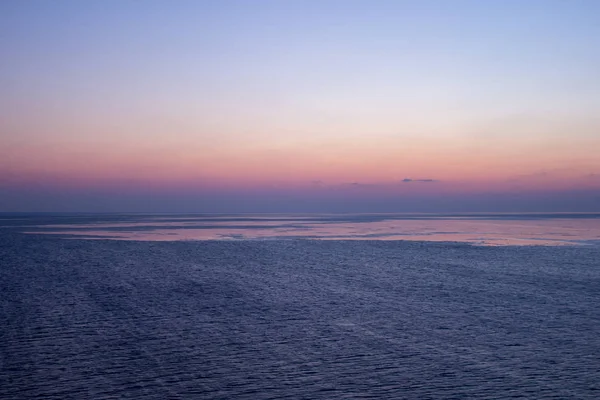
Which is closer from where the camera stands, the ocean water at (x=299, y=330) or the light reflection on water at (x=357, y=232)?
the ocean water at (x=299, y=330)

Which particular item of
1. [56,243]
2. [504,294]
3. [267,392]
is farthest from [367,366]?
[56,243]

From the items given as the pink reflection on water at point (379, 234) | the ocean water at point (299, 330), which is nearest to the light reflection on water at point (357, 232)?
the pink reflection on water at point (379, 234)

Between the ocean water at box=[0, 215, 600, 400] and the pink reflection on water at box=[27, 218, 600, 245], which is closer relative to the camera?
the ocean water at box=[0, 215, 600, 400]

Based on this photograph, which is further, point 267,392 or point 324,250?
point 324,250

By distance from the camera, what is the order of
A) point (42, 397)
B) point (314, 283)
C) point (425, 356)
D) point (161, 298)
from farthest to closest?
1. point (314, 283)
2. point (161, 298)
3. point (425, 356)
4. point (42, 397)

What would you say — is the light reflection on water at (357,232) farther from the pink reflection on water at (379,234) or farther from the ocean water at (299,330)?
the ocean water at (299,330)

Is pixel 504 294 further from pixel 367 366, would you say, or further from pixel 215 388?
pixel 215 388

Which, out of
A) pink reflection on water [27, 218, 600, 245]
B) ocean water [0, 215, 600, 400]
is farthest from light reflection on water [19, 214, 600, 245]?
ocean water [0, 215, 600, 400]

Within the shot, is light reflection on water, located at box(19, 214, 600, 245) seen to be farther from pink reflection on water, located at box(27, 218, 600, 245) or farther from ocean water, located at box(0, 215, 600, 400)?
ocean water, located at box(0, 215, 600, 400)

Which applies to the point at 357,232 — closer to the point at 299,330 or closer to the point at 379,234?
the point at 379,234
